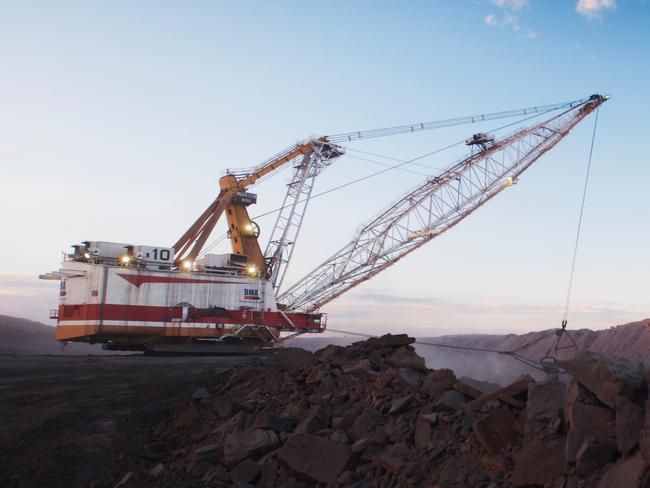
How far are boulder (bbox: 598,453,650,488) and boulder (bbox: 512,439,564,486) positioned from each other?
64cm

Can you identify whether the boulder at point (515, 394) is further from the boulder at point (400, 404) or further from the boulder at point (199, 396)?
the boulder at point (199, 396)

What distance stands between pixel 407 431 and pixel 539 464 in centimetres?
249

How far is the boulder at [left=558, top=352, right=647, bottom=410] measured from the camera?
6594 millimetres

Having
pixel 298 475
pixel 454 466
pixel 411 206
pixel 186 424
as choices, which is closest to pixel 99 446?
pixel 186 424

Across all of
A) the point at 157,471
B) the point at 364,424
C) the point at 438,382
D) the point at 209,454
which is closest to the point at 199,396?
the point at 157,471

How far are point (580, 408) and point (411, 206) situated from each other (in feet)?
118

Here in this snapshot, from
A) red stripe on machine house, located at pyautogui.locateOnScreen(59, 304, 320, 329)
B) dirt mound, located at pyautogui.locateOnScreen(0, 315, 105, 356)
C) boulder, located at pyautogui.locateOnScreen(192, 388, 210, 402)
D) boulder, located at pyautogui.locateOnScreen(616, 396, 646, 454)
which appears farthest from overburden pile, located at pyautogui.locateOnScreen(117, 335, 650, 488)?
dirt mound, located at pyautogui.locateOnScreen(0, 315, 105, 356)

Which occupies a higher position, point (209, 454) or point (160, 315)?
point (160, 315)

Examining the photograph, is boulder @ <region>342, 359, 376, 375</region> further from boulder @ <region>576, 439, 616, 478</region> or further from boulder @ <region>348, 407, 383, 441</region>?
boulder @ <region>576, 439, 616, 478</region>

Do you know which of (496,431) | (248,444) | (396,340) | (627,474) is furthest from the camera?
(396,340)

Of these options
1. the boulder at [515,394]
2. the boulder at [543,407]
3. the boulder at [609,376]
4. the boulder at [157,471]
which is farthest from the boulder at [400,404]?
the boulder at [157,471]

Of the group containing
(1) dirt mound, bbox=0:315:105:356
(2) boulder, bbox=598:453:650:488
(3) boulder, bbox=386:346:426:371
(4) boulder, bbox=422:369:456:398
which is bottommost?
(1) dirt mound, bbox=0:315:105:356

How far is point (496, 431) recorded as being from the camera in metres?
7.50

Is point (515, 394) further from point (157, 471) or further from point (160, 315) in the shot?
point (160, 315)
